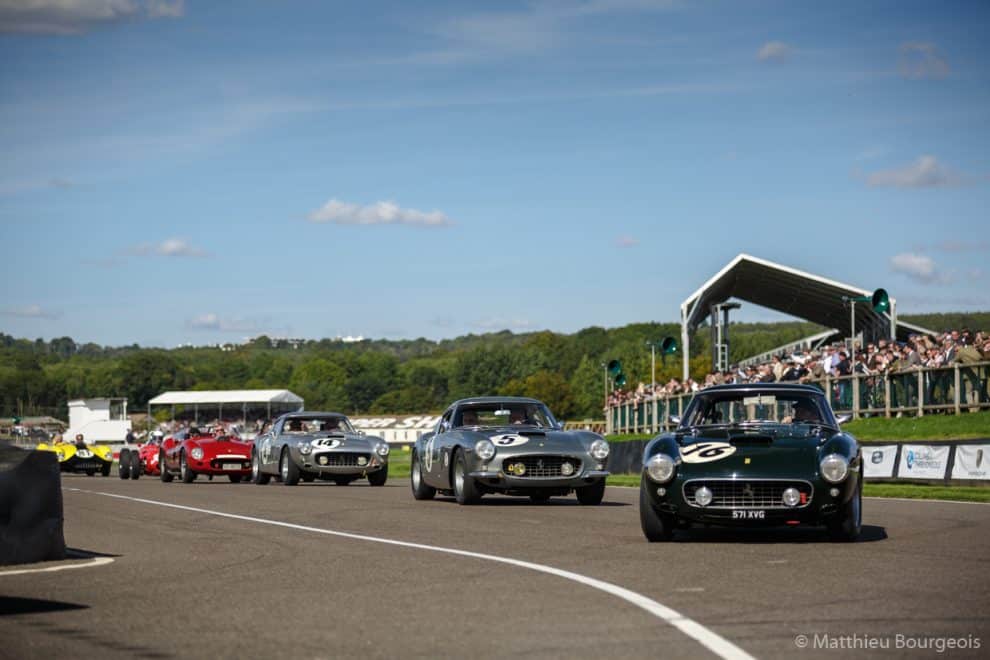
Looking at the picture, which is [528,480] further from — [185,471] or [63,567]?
[185,471]

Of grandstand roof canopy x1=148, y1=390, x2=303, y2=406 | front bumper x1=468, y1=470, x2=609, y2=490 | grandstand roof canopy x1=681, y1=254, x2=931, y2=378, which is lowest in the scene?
front bumper x1=468, y1=470, x2=609, y2=490

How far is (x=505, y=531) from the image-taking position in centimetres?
1357

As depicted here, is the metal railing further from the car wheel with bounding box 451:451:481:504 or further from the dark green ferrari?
the dark green ferrari

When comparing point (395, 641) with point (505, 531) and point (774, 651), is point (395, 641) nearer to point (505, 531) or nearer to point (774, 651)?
point (774, 651)

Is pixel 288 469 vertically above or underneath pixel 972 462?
underneath

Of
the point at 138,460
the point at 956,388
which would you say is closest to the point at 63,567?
the point at 956,388

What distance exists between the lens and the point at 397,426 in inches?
4577

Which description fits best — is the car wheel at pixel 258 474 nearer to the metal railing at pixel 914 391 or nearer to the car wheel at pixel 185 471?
the car wheel at pixel 185 471

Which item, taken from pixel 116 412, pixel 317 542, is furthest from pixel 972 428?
pixel 116 412

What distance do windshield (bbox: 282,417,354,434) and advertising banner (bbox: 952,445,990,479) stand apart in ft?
35.2

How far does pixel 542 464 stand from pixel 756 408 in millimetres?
4994

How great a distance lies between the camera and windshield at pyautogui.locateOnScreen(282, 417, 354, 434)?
86.5 feet

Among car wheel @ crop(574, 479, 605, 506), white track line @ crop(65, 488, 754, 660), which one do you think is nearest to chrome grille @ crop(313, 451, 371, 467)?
car wheel @ crop(574, 479, 605, 506)

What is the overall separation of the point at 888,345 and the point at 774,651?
28062 mm
